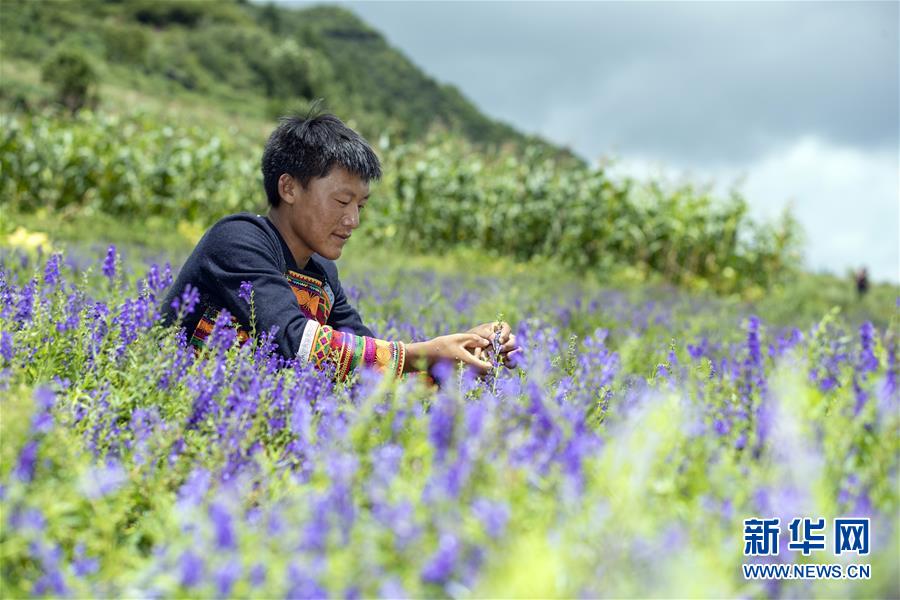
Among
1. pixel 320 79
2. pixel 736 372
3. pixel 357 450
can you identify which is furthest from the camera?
pixel 320 79

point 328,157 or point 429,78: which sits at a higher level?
point 429,78

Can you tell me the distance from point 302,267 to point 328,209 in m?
0.35

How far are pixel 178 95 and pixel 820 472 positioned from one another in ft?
206

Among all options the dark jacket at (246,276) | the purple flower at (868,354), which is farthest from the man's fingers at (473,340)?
the purple flower at (868,354)

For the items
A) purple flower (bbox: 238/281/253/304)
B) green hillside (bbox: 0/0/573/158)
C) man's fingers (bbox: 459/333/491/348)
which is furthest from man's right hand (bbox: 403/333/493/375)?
green hillside (bbox: 0/0/573/158)

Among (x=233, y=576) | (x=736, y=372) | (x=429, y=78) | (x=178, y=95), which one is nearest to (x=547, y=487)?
(x=233, y=576)

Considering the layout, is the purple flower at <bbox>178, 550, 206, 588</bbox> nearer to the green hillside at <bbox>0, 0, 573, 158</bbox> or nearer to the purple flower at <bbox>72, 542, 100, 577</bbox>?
the purple flower at <bbox>72, 542, 100, 577</bbox>

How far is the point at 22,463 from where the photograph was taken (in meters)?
1.58

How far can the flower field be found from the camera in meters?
1.32

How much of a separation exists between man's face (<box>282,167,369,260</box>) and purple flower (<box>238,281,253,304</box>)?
1.51ft

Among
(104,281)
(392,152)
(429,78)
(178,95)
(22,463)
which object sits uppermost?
(429,78)

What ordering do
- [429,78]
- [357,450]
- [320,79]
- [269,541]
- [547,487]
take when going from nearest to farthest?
[269,541], [547,487], [357,450], [320,79], [429,78]

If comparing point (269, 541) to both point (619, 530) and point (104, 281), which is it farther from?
point (104, 281)

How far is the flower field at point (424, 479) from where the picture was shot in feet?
4.33
